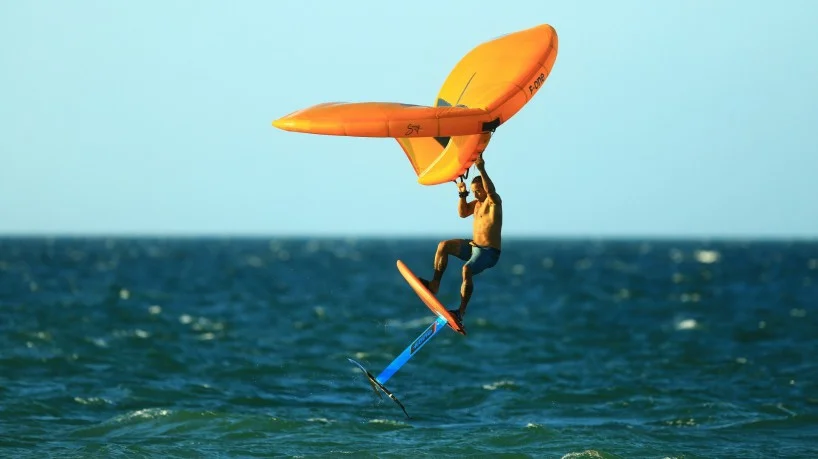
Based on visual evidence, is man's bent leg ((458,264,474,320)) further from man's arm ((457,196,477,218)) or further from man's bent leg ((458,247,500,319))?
man's arm ((457,196,477,218))

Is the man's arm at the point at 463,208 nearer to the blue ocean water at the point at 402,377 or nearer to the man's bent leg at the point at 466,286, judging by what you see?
the man's bent leg at the point at 466,286

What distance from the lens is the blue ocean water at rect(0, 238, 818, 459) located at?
21.9 metres

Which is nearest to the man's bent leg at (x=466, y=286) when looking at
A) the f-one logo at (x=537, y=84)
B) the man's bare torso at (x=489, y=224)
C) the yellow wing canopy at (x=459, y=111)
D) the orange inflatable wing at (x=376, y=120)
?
the man's bare torso at (x=489, y=224)

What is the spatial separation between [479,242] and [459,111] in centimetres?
210

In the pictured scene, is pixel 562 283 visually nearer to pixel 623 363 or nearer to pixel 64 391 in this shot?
pixel 623 363

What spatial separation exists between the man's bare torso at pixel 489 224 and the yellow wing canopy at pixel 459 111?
24.7 inches

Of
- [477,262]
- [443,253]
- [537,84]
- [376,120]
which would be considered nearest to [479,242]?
[477,262]

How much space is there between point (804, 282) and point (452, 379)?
4641cm

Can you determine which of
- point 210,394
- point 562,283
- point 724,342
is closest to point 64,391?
point 210,394

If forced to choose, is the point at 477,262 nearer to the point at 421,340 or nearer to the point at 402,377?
the point at 421,340

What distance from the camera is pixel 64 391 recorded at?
1067 inches

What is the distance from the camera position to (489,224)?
57.5 ft

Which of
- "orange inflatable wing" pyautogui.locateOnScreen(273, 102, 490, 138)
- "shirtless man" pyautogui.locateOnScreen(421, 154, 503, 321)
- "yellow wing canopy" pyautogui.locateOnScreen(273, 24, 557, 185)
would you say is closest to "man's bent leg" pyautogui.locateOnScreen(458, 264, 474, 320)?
"shirtless man" pyautogui.locateOnScreen(421, 154, 503, 321)

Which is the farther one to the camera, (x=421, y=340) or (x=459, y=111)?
(x=421, y=340)
